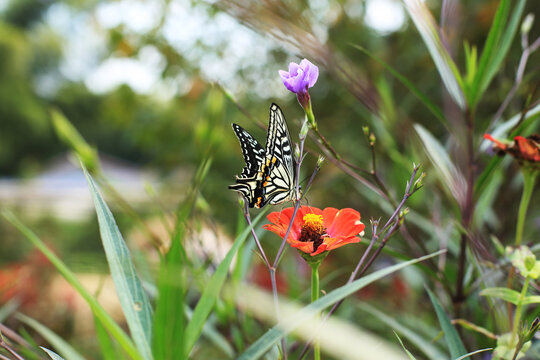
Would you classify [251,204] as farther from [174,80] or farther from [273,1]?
[174,80]

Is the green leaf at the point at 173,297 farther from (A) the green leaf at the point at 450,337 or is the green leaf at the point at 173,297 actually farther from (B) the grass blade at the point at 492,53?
(B) the grass blade at the point at 492,53

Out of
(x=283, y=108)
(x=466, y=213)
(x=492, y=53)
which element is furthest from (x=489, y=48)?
(x=283, y=108)

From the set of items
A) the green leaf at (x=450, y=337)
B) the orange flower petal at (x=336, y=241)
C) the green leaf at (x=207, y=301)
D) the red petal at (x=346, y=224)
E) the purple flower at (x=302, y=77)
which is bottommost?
the green leaf at (x=450, y=337)

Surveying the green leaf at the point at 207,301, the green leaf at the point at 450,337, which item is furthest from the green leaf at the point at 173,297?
the green leaf at the point at 450,337

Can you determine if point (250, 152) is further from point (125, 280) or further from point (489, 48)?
point (489, 48)

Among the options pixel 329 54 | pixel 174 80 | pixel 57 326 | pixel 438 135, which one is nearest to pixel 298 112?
pixel 438 135

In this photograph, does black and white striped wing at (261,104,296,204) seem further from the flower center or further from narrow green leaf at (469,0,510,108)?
narrow green leaf at (469,0,510,108)
